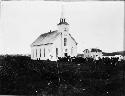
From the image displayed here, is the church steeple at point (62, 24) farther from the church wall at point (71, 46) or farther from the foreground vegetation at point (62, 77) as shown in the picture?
the foreground vegetation at point (62, 77)

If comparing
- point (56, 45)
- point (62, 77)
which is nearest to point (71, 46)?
point (56, 45)

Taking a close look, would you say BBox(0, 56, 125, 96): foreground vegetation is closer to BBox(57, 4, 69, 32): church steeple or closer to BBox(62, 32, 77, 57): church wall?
BBox(62, 32, 77, 57): church wall

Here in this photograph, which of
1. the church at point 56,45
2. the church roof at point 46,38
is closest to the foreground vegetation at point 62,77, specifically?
the church at point 56,45

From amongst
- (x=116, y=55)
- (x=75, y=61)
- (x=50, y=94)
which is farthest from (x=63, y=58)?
(x=116, y=55)

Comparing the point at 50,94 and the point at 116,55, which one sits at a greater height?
the point at 116,55

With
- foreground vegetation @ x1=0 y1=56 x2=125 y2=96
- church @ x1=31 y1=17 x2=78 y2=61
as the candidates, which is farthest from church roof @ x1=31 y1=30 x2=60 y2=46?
foreground vegetation @ x1=0 y1=56 x2=125 y2=96

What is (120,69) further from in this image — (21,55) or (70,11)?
(21,55)
